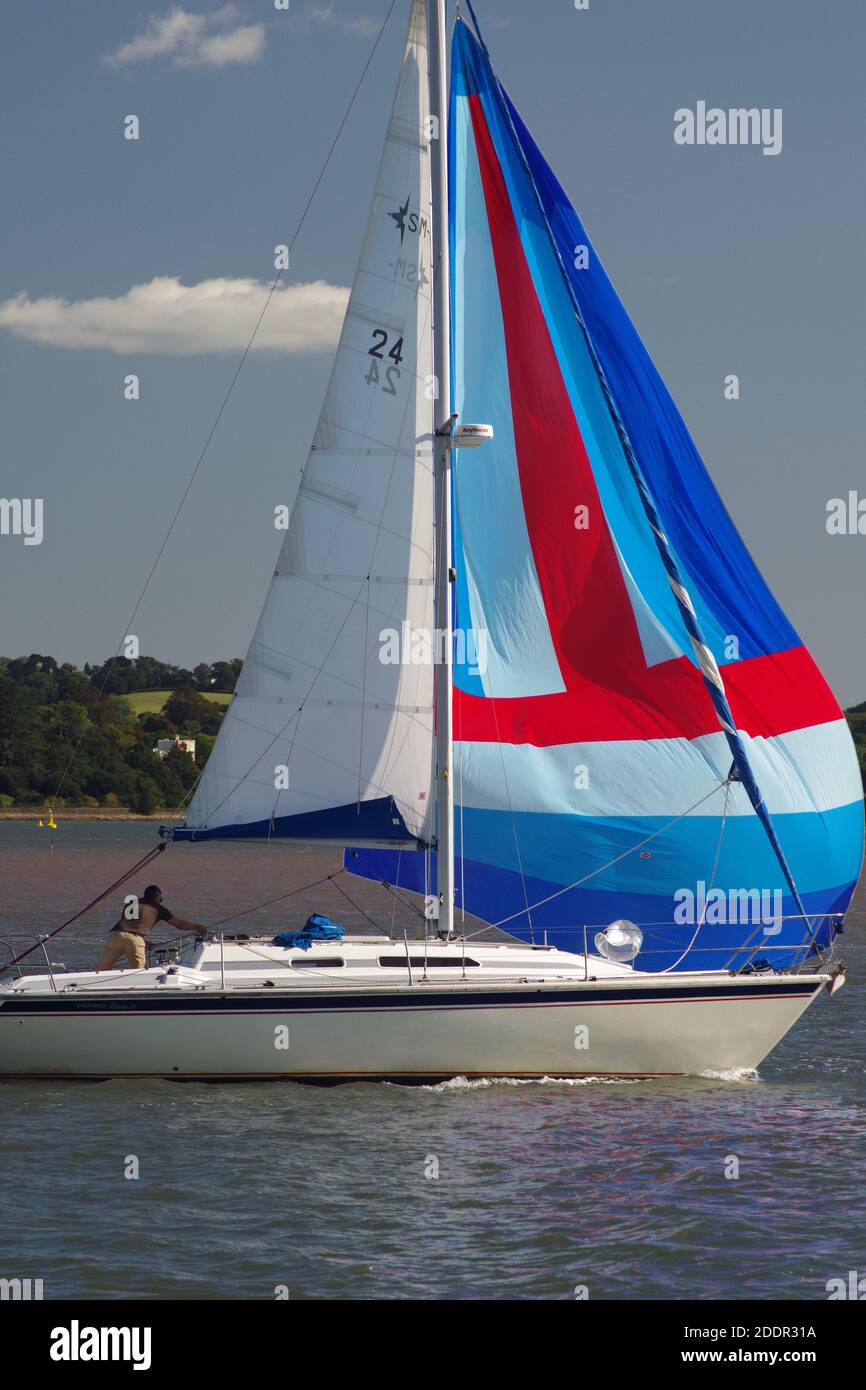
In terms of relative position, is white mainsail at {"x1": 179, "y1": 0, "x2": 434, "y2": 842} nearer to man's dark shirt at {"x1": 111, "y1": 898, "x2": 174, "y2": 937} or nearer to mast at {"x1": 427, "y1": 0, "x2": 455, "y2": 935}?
mast at {"x1": 427, "y1": 0, "x2": 455, "y2": 935}

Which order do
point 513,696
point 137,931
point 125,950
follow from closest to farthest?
point 125,950 < point 137,931 < point 513,696

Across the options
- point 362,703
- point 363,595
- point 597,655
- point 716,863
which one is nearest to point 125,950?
point 362,703

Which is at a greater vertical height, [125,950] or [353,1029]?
[125,950]

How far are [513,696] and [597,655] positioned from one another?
1.17 m

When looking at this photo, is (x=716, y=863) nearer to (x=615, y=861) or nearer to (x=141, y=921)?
(x=615, y=861)

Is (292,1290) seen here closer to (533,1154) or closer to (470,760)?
(533,1154)

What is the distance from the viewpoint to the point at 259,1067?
1869 centimetres

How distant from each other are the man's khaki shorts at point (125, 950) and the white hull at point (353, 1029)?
598 mm

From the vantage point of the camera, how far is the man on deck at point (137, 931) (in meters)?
19.2

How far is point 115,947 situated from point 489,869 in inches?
186

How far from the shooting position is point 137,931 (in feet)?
64.0

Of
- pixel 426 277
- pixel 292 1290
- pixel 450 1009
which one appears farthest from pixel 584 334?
pixel 292 1290

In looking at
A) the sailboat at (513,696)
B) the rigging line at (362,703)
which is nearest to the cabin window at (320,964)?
the sailboat at (513,696)
